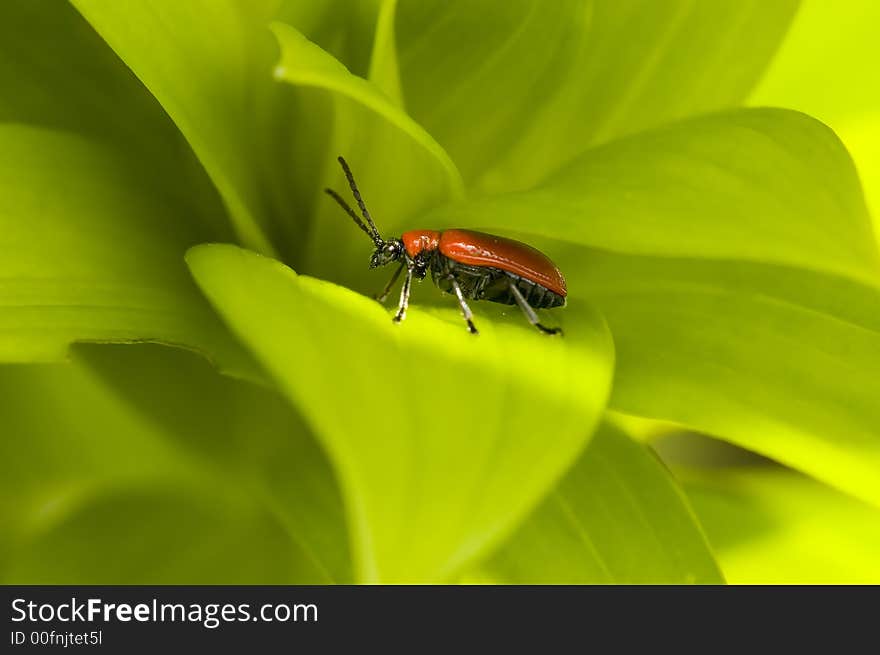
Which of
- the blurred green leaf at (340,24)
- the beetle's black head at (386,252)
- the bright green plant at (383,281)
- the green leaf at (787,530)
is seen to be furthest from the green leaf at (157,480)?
the green leaf at (787,530)

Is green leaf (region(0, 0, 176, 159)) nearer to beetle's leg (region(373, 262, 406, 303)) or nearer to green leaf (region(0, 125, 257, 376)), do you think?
green leaf (region(0, 125, 257, 376))

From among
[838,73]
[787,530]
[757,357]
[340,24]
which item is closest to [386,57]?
[340,24]

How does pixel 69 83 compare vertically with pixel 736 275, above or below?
above

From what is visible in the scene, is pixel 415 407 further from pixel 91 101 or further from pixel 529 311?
pixel 91 101

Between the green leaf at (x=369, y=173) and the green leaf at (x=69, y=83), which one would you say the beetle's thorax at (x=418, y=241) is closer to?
the green leaf at (x=369, y=173)

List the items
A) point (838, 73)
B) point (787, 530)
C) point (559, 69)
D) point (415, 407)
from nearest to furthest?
point (415, 407), point (559, 69), point (838, 73), point (787, 530)
